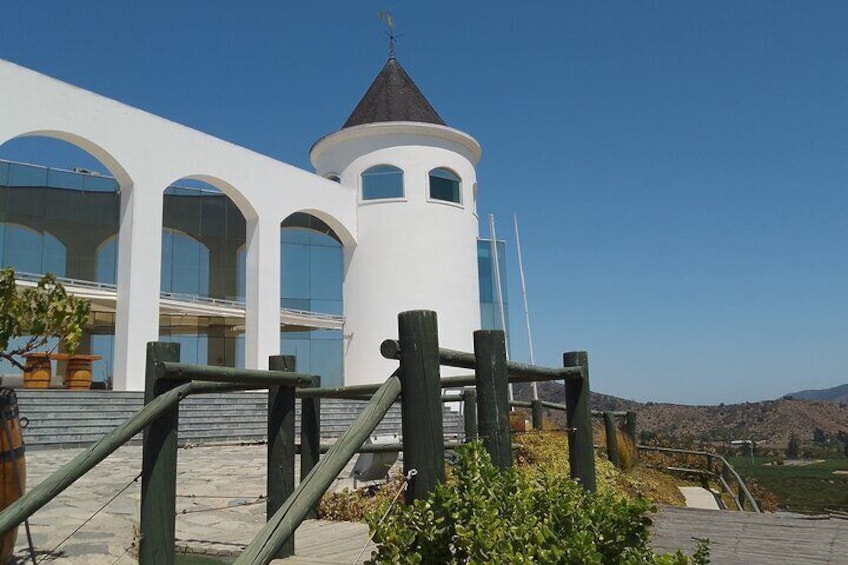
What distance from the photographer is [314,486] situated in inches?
102

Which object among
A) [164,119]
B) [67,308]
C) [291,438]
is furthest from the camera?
[164,119]

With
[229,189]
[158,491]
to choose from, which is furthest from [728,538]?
[229,189]

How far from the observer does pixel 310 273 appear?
24438 mm

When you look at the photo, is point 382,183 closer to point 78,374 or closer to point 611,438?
point 78,374

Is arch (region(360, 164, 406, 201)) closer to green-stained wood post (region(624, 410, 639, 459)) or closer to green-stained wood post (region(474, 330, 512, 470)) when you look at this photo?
green-stained wood post (region(624, 410, 639, 459))

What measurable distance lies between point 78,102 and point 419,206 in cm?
1069

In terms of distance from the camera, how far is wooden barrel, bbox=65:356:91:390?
16469 mm

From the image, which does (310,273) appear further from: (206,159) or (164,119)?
(164,119)

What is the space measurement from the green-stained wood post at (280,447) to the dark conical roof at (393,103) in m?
20.7

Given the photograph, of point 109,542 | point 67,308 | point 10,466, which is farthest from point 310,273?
point 10,466

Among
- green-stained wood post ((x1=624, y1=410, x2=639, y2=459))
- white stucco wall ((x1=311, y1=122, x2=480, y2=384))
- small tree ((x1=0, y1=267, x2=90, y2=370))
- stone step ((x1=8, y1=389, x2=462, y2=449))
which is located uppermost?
white stucco wall ((x1=311, y1=122, x2=480, y2=384))

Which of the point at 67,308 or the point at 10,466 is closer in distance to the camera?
the point at 10,466

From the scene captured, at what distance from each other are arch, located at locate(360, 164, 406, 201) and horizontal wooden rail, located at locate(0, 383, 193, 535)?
816 inches

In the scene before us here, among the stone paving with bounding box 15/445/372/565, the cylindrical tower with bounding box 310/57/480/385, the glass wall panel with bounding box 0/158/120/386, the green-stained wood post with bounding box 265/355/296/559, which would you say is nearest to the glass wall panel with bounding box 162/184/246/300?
the glass wall panel with bounding box 0/158/120/386
